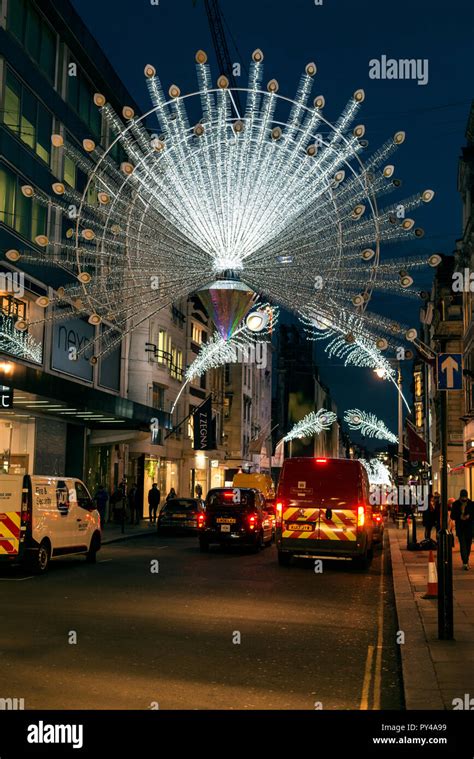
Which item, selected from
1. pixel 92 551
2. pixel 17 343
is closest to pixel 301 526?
pixel 92 551

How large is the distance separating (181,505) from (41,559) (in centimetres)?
1638

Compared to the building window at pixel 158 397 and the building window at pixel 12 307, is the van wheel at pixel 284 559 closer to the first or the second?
the building window at pixel 12 307

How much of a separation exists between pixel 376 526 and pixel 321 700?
20307 mm

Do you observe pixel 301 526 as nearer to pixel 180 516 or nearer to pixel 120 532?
pixel 180 516

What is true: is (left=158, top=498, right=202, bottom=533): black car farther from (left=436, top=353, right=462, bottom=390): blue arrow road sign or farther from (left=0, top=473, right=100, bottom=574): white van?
(left=436, top=353, right=462, bottom=390): blue arrow road sign

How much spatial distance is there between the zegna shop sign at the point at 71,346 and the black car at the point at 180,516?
21.4 feet

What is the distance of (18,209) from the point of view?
31.1m

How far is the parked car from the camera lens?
2062 centimetres

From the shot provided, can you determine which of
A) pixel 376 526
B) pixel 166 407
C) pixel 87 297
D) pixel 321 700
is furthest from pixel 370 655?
pixel 166 407

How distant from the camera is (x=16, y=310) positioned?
1210 inches

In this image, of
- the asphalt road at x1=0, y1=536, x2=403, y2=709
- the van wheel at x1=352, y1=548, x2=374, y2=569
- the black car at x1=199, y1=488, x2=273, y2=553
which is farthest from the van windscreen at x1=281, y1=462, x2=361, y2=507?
the black car at x1=199, y1=488, x2=273, y2=553

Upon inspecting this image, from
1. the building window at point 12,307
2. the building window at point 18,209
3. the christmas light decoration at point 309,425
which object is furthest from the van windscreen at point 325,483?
the christmas light decoration at point 309,425

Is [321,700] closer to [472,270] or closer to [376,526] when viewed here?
[376,526]
